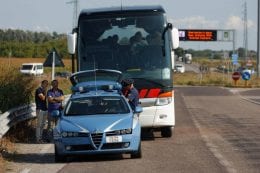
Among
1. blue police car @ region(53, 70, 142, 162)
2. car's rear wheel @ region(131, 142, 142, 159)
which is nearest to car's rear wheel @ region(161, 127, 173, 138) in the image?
blue police car @ region(53, 70, 142, 162)

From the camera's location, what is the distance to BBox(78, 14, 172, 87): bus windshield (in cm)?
1723

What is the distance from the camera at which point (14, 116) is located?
17.0m

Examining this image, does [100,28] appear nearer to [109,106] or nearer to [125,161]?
[109,106]

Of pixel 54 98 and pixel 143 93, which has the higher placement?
pixel 143 93

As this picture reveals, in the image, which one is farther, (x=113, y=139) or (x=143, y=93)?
(x=143, y=93)

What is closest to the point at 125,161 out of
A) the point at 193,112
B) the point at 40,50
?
the point at 193,112

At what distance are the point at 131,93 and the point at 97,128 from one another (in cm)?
296

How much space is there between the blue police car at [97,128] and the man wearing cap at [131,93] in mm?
921

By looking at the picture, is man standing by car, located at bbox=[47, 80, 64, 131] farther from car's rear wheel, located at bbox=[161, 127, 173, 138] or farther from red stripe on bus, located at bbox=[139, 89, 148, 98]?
car's rear wheel, located at bbox=[161, 127, 173, 138]

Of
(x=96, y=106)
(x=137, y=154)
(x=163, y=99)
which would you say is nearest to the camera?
(x=137, y=154)

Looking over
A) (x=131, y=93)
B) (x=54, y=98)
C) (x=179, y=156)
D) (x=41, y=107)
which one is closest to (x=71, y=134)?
(x=179, y=156)

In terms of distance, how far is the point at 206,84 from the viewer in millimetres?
70375

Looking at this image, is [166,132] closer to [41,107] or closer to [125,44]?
[125,44]

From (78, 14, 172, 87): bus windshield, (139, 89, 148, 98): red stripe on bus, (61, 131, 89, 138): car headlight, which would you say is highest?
(78, 14, 172, 87): bus windshield
